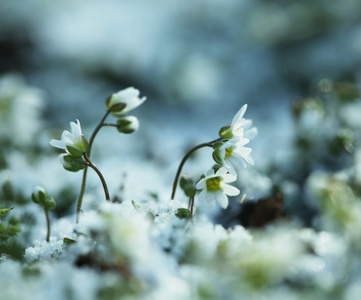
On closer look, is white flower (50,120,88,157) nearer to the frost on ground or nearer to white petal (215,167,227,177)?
the frost on ground

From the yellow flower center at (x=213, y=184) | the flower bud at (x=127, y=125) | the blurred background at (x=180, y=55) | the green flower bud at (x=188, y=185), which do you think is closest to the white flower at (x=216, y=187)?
the yellow flower center at (x=213, y=184)

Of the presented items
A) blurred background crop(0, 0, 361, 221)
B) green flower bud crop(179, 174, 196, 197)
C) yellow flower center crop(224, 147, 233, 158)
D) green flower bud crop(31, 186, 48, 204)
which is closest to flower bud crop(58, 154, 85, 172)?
green flower bud crop(31, 186, 48, 204)

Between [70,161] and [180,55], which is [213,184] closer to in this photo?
[70,161]

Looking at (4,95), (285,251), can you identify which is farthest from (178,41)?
(285,251)

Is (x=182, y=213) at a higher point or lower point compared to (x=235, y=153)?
lower

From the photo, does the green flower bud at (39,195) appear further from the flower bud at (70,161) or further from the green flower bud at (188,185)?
the green flower bud at (188,185)

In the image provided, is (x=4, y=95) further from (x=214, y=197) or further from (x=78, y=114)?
(x=214, y=197)

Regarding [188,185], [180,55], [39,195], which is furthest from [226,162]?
[180,55]
